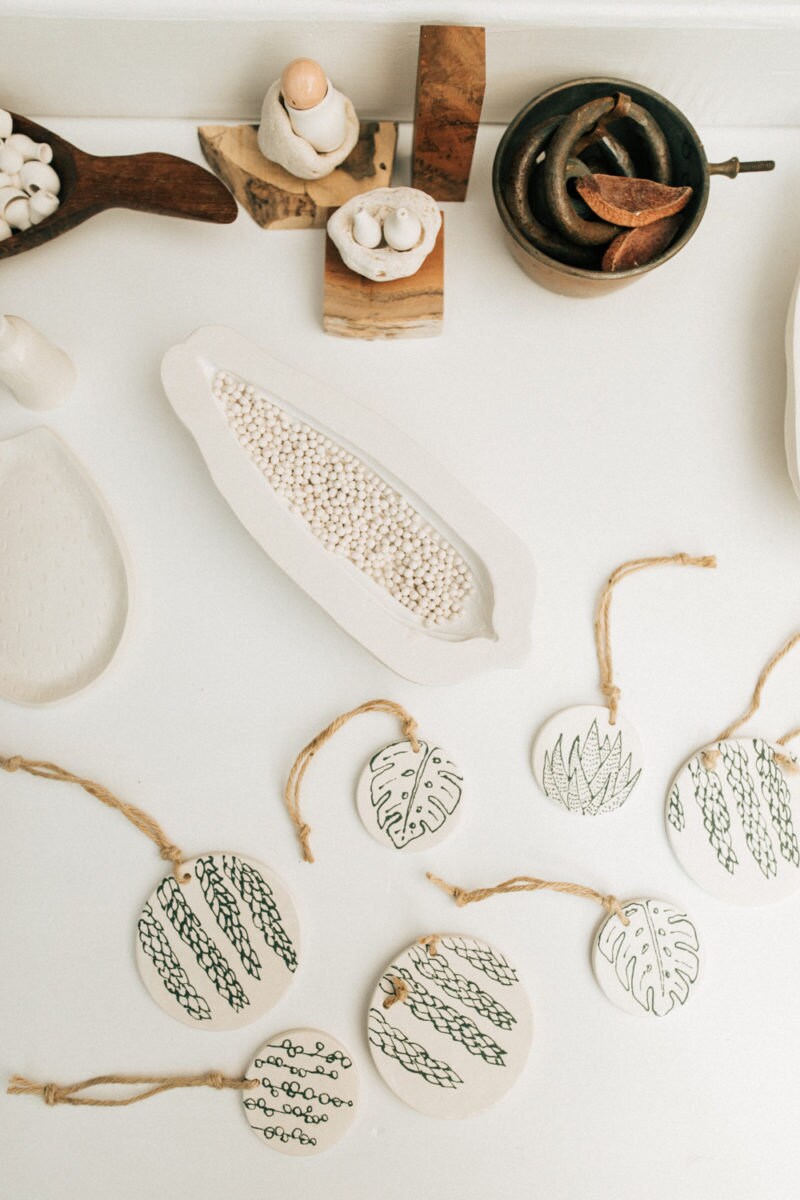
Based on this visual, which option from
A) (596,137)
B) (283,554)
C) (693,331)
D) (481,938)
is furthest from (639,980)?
(596,137)

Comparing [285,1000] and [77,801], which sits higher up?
[77,801]

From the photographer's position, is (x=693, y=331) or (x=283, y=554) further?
(x=693, y=331)

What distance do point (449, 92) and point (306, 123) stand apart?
15cm

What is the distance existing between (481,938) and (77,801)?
0.47 metres

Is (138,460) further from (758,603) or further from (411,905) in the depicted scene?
(758,603)

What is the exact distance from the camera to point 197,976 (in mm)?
914

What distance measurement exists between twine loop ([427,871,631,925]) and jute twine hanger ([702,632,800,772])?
0.18 meters

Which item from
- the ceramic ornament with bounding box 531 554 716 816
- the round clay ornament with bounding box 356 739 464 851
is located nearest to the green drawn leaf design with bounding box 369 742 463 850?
the round clay ornament with bounding box 356 739 464 851

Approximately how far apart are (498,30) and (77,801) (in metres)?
0.93

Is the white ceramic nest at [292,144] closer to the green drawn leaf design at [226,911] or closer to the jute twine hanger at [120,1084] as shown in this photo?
the green drawn leaf design at [226,911]

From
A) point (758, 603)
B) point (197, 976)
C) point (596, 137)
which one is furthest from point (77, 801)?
point (596, 137)

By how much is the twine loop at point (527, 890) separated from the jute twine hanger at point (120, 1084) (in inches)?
11.2

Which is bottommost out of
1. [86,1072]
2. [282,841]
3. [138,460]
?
[86,1072]

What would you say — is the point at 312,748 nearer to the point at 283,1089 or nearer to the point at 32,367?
the point at 283,1089
